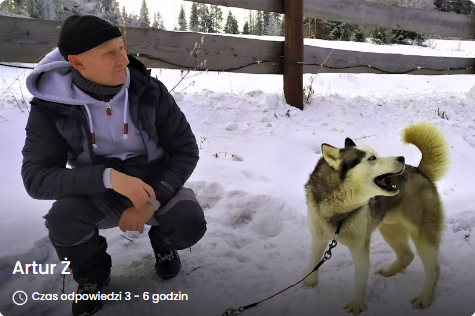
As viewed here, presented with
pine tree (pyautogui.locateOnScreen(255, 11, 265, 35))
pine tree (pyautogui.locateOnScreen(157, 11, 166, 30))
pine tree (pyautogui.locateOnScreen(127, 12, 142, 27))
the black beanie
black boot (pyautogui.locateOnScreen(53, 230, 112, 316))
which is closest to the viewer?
the black beanie

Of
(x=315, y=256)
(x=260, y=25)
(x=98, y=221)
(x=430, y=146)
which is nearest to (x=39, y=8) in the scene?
(x=260, y=25)

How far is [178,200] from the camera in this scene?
1391mm

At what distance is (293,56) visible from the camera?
3.49 meters

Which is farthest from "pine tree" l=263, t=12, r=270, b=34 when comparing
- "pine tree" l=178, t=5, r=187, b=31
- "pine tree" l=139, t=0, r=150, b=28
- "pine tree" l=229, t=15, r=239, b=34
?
"pine tree" l=139, t=0, r=150, b=28

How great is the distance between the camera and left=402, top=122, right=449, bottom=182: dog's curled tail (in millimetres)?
1597

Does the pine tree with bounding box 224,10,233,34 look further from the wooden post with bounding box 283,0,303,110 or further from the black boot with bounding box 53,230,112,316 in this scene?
the black boot with bounding box 53,230,112,316

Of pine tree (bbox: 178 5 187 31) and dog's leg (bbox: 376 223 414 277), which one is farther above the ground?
pine tree (bbox: 178 5 187 31)

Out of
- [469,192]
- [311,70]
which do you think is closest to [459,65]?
[311,70]

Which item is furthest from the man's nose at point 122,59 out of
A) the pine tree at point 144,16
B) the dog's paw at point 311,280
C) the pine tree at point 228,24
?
the pine tree at point 228,24

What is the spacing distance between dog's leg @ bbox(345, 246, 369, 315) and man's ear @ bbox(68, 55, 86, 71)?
1.34m

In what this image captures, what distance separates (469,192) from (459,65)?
313cm

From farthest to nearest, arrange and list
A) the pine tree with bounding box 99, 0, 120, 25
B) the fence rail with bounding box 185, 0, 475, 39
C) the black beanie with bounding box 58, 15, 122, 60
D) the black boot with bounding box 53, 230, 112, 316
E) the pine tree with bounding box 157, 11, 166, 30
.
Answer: the fence rail with bounding box 185, 0, 475, 39 < the pine tree with bounding box 157, 11, 166, 30 < the pine tree with bounding box 99, 0, 120, 25 < the black boot with bounding box 53, 230, 112, 316 < the black beanie with bounding box 58, 15, 122, 60

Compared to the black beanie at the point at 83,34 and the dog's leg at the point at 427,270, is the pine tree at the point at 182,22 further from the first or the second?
the dog's leg at the point at 427,270

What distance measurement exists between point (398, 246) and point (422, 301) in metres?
0.33
